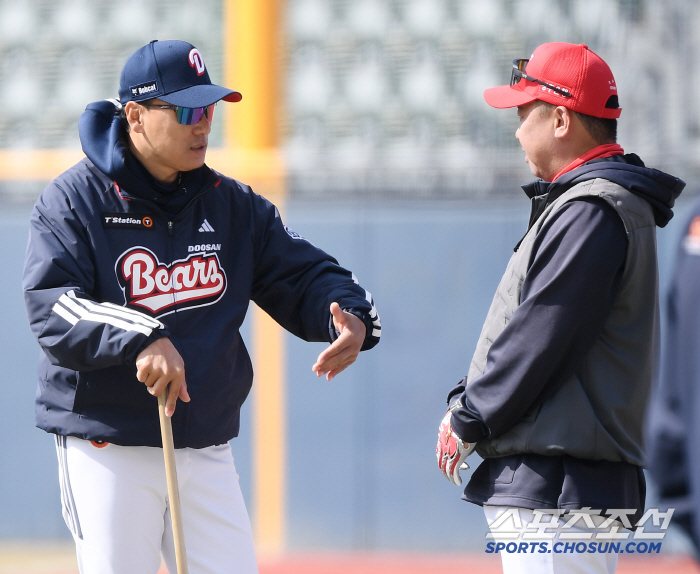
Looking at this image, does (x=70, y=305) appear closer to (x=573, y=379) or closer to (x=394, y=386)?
(x=573, y=379)

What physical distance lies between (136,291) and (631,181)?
1.31 m

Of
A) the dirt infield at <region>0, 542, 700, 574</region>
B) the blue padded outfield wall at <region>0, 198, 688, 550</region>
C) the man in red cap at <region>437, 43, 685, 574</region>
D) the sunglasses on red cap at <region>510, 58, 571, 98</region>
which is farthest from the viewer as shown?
the blue padded outfield wall at <region>0, 198, 688, 550</region>

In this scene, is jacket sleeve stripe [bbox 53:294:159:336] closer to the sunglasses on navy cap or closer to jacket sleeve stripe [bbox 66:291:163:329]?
jacket sleeve stripe [bbox 66:291:163:329]

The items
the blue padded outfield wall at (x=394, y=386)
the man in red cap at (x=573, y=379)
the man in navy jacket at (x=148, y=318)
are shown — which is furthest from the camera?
the blue padded outfield wall at (x=394, y=386)

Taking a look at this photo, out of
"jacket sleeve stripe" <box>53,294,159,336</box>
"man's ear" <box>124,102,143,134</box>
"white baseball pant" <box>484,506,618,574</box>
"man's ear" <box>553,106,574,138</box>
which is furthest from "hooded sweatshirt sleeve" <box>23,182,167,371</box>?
"man's ear" <box>553,106,574,138</box>

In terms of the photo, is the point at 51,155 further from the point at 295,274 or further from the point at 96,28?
the point at 295,274

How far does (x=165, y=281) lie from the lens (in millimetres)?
2412

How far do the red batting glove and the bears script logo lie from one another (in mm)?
728

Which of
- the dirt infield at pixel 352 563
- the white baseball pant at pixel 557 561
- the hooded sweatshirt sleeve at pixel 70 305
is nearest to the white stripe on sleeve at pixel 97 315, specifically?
the hooded sweatshirt sleeve at pixel 70 305

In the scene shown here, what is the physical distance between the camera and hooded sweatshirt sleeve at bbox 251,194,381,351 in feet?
8.57

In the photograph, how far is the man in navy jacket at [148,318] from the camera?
224 centimetres

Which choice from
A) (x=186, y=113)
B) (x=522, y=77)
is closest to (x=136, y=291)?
(x=186, y=113)

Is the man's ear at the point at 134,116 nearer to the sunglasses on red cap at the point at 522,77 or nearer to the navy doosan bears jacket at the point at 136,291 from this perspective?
the navy doosan bears jacket at the point at 136,291

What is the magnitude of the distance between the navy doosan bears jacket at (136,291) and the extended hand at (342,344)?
0.24 ft
